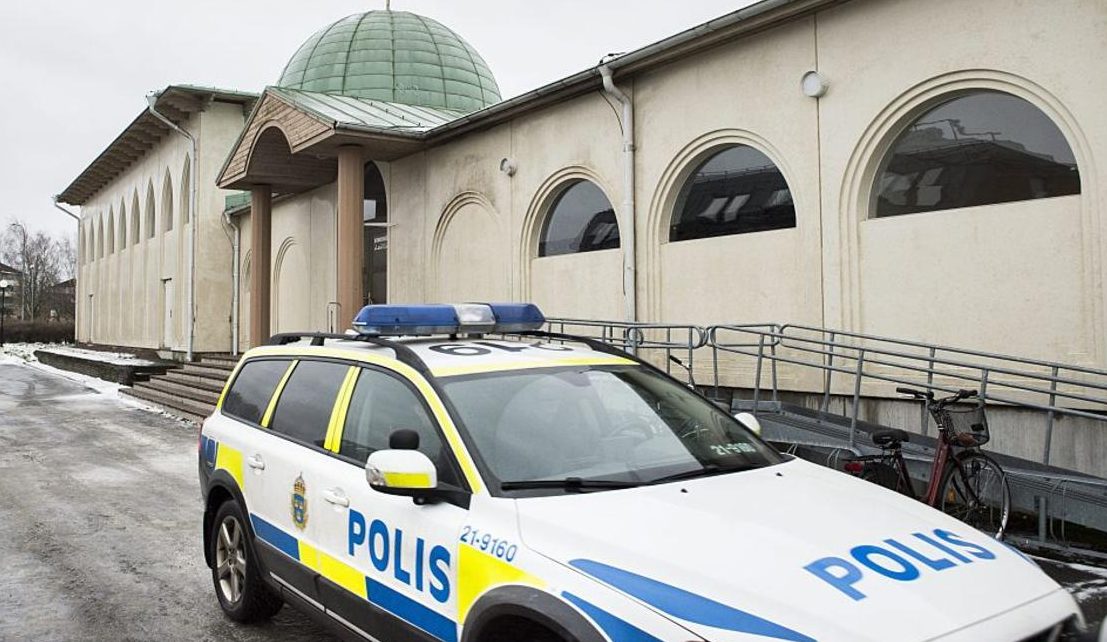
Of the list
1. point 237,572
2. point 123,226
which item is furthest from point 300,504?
point 123,226

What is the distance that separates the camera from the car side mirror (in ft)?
10.2

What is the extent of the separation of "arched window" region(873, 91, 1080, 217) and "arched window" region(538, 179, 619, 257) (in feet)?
14.2

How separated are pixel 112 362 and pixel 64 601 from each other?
71.5 ft

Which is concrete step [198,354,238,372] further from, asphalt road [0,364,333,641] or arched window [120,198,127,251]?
arched window [120,198,127,251]

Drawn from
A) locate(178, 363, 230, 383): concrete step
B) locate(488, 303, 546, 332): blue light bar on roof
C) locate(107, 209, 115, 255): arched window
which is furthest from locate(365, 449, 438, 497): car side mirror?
locate(107, 209, 115, 255): arched window

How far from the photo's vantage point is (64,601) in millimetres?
5445

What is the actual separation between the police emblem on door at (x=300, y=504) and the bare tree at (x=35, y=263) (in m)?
91.6

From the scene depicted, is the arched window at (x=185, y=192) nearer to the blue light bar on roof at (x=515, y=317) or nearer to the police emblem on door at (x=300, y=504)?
the blue light bar on roof at (x=515, y=317)

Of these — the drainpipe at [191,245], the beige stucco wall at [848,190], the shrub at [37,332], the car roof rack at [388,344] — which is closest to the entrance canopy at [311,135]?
the beige stucco wall at [848,190]

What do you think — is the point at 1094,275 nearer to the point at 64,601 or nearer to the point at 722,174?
the point at 722,174

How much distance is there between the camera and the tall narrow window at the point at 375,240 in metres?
18.3

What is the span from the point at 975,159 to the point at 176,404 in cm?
1562

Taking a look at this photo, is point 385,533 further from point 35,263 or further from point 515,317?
point 35,263

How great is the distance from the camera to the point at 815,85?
9.54 m
